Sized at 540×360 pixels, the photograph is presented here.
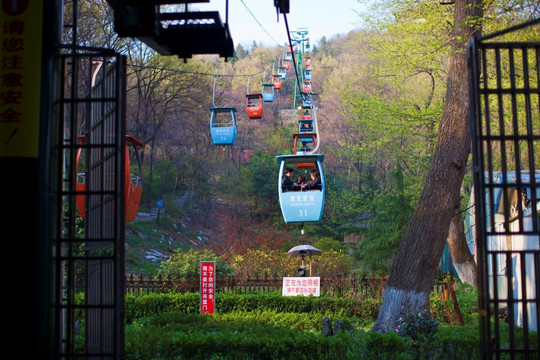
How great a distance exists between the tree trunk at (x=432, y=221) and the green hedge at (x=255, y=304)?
5.76m

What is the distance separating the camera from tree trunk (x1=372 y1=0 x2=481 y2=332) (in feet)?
40.4

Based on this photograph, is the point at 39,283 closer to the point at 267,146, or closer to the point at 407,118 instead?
the point at 407,118

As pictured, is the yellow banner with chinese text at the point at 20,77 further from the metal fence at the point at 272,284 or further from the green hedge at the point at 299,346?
the metal fence at the point at 272,284

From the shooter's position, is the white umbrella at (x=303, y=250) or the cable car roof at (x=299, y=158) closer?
the cable car roof at (x=299, y=158)

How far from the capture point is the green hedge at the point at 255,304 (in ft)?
59.5

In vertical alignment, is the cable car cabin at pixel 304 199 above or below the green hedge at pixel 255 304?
above

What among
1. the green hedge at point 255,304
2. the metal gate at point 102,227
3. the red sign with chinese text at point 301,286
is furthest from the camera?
the red sign with chinese text at point 301,286

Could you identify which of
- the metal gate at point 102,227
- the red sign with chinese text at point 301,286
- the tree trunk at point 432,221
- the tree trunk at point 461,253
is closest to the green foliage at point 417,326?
the tree trunk at point 432,221

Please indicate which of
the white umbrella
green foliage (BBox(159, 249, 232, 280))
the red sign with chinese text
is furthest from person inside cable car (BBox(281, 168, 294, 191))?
green foliage (BBox(159, 249, 232, 280))

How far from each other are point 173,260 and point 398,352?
55.9ft

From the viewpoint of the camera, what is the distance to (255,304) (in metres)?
18.8

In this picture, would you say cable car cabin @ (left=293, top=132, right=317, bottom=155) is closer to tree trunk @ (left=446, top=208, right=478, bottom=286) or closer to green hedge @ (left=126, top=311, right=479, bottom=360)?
tree trunk @ (left=446, top=208, right=478, bottom=286)

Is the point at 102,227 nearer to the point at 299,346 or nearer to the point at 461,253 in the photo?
the point at 299,346

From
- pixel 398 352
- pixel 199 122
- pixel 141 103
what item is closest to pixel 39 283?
pixel 398 352
